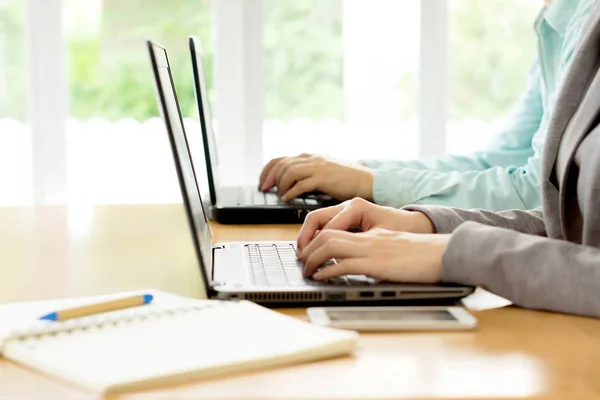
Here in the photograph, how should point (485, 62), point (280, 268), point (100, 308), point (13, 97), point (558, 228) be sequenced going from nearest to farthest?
point (100, 308) < point (280, 268) < point (558, 228) < point (13, 97) < point (485, 62)

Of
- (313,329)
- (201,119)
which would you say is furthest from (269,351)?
(201,119)

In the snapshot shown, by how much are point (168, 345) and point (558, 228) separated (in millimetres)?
614

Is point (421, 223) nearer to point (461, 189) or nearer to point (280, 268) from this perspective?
point (280, 268)

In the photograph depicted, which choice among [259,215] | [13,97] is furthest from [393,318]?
[13,97]

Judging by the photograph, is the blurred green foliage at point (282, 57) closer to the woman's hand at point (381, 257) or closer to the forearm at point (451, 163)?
the forearm at point (451, 163)

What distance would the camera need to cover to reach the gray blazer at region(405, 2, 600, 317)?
2.99ft

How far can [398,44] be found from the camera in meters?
3.54

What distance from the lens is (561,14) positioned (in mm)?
1575

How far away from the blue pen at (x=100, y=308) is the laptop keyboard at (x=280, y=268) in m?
0.12

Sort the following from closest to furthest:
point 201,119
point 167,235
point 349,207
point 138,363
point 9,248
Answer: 1. point 138,363
2. point 349,207
3. point 9,248
4. point 167,235
5. point 201,119

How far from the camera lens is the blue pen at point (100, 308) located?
0.81 metres

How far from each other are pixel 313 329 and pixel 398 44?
2877mm

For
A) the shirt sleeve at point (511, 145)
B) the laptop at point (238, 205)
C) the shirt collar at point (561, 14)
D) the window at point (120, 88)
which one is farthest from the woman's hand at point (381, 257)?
the window at point (120, 88)

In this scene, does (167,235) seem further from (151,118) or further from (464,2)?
(464,2)
